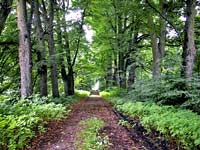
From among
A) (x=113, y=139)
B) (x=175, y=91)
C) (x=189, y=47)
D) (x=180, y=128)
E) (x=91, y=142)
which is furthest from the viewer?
(x=189, y=47)

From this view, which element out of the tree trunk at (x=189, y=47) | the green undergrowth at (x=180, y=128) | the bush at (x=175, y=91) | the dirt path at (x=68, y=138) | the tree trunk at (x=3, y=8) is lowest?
the dirt path at (x=68, y=138)

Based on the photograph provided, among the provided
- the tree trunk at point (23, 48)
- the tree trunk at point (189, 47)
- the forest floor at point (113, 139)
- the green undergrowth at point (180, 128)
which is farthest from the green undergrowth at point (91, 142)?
the tree trunk at point (23, 48)

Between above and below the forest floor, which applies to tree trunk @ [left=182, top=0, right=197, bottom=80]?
above

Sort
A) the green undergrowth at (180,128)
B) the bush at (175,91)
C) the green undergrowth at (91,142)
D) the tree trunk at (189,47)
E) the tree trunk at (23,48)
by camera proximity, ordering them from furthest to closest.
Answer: the tree trunk at (23,48) < the tree trunk at (189,47) < the bush at (175,91) < the green undergrowth at (91,142) < the green undergrowth at (180,128)

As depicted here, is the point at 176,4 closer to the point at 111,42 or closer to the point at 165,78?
the point at 165,78

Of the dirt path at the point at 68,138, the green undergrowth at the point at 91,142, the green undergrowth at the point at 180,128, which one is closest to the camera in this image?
the green undergrowth at the point at 180,128

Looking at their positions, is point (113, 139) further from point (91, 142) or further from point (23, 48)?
point (23, 48)

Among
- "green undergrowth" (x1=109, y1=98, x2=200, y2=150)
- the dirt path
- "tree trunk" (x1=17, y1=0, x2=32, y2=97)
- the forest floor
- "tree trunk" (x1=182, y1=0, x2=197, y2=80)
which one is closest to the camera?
"green undergrowth" (x1=109, y1=98, x2=200, y2=150)

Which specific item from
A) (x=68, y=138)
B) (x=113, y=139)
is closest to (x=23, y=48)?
(x=68, y=138)

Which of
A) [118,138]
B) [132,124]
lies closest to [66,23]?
[132,124]

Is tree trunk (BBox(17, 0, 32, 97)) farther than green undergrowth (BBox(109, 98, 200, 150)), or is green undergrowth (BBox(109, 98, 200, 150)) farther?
tree trunk (BBox(17, 0, 32, 97))

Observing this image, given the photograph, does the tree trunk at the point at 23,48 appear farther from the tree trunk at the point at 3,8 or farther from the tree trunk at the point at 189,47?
the tree trunk at the point at 189,47

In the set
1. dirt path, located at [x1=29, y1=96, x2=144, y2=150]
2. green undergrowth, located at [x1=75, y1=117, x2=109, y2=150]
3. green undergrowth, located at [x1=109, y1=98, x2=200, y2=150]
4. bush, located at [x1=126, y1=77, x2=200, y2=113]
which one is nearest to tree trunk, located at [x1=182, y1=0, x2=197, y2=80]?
bush, located at [x1=126, y1=77, x2=200, y2=113]

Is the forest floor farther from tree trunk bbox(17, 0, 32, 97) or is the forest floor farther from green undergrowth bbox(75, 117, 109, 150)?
tree trunk bbox(17, 0, 32, 97)
